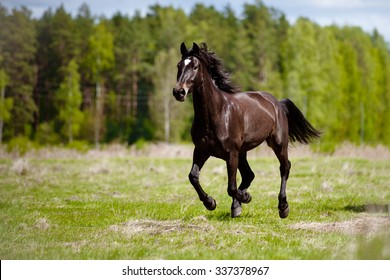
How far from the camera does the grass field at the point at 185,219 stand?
23.8 ft

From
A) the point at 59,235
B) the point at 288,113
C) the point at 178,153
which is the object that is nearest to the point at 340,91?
the point at 178,153

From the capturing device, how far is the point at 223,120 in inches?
351

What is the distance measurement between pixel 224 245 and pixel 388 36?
8498 centimetres

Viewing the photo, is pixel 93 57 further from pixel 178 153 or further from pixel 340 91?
pixel 178 153

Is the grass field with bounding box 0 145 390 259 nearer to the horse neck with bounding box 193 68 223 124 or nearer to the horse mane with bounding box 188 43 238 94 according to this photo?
the horse neck with bounding box 193 68 223 124

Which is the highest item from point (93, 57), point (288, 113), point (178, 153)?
point (93, 57)

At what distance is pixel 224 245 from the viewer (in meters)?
7.45

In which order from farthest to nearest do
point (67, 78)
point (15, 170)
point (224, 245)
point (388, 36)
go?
1. point (388, 36)
2. point (67, 78)
3. point (15, 170)
4. point (224, 245)

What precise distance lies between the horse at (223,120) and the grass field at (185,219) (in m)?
0.69

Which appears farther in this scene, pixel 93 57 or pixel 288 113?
pixel 93 57

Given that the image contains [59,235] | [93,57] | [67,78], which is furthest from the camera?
[93,57]

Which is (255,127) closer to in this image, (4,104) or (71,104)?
(4,104)
